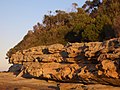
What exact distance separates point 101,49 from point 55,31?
1049 inches

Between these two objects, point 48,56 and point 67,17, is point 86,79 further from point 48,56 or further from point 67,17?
point 67,17

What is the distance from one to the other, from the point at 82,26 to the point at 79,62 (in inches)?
645

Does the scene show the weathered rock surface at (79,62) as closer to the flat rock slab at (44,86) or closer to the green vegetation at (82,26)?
Answer: the flat rock slab at (44,86)

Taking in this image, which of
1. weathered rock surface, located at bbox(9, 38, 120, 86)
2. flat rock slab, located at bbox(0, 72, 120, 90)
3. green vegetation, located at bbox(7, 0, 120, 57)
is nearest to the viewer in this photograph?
weathered rock surface, located at bbox(9, 38, 120, 86)

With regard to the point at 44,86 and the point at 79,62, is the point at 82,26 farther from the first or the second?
the point at 44,86

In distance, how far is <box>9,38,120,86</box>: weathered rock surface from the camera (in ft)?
75.4

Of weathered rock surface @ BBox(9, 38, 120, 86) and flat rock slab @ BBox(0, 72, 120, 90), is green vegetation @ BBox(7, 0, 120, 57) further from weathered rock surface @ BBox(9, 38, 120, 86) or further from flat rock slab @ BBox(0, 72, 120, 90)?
flat rock slab @ BBox(0, 72, 120, 90)

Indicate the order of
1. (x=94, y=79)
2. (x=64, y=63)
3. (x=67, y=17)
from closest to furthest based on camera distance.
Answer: (x=94, y=79), (x=64, y=63), (x=67, y=17)

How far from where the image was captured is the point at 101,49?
2528 cm

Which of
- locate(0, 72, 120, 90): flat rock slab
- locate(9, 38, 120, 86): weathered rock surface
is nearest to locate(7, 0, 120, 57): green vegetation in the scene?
locate(9, 38, 120, 86): weathered rock surface

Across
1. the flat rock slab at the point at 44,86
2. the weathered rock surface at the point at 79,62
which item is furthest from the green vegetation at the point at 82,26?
the flat rock slab at the point at 44,86

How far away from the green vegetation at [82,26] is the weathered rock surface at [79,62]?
7748 millimetres

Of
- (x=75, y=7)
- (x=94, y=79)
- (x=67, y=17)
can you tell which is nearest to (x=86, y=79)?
(x=94, y=79)

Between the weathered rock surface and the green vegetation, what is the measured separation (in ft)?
25.4
